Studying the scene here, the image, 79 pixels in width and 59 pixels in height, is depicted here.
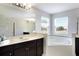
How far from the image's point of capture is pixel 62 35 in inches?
143

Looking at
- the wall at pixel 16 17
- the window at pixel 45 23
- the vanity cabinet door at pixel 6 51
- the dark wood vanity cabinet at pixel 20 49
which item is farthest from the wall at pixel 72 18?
the vanity cabinet door at pixel 6 51

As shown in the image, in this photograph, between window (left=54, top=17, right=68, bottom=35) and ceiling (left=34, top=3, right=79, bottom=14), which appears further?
ceiling (left=34, top=3, right=79, bottom=14)

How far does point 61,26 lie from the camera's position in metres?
3.49

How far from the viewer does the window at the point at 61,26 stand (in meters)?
3.50

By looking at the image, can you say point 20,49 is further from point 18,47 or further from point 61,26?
point 61,26

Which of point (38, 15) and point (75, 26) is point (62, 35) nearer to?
point (75, 26)

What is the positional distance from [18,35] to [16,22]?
40 cm

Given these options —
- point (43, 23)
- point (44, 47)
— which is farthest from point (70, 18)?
point (44, 47)

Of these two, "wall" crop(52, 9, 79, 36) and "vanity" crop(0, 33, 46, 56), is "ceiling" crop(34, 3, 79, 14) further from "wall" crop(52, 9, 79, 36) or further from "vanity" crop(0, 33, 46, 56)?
"vanity" crop(0, 33, 46, 56)

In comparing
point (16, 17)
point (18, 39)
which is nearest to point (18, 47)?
point (18, 39)

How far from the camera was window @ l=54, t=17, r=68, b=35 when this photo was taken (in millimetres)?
3498

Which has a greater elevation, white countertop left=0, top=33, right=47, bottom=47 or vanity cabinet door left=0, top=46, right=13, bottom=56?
white countertop left=0, top=33, right=47, bottom=47

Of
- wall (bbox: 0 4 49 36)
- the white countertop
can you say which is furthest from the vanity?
wall (bbox: 0 4 49 36)

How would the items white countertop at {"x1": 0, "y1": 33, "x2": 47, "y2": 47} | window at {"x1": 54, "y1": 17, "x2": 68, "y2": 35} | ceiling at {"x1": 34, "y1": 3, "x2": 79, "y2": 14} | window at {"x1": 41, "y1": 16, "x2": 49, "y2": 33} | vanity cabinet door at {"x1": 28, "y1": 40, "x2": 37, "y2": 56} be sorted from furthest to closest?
window at {"x1": 41, "y1": 16, "x2": 49, "y2": 33} → ceiling at {"x1": 34, "y1": 3, "x2": 79, "y2": 14} → window at {"x1": 54, "y1": 17, "x2": 68, "y2": 35} → vanity cabinet door at {"x1": 28, "y1": 40, "x2": 37, "y2": 56} → white countertop at {"x1": 0, "y1": 33, "x2": 47, "y2": 47}
